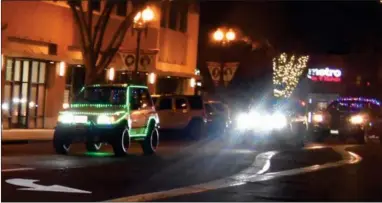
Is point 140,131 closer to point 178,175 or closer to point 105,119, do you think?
point 105,119

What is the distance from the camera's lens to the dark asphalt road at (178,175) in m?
12.0

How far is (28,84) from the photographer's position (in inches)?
1198

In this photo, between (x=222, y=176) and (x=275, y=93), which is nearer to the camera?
(x=222, y=176)

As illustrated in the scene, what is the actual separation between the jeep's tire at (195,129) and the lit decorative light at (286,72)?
28846 mm

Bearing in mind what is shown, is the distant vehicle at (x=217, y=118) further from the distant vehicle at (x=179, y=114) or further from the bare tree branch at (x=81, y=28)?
the bare tree branch at (x=81, y=28)

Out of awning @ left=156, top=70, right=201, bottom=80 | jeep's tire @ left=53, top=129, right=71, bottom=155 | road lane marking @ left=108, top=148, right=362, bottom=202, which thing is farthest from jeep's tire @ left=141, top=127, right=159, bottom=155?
awning @ left=156, top=70, right=201, bottom=80

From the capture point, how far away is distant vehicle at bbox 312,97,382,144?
97.6 feet

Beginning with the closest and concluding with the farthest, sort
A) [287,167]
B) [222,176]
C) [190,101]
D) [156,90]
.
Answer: [222,176] → [287,167] → [190,101] → [156,90]

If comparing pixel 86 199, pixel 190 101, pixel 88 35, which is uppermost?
pixel 88 35

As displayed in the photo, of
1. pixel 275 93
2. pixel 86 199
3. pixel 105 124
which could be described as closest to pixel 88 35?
pixel 105 124

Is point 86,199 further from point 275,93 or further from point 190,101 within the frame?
point 275,93

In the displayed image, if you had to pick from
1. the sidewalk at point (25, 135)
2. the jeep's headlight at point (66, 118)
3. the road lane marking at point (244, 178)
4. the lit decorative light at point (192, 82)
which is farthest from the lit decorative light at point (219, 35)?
the jeep's headlight at point (66, 118)

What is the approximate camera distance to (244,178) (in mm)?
14602

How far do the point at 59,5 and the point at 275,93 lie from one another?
93.0 ft
